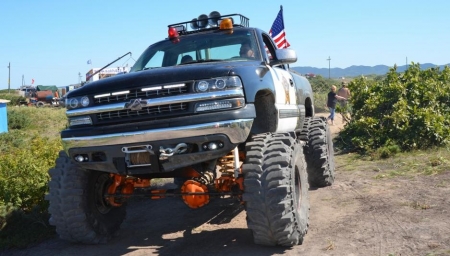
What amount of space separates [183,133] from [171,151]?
21cm

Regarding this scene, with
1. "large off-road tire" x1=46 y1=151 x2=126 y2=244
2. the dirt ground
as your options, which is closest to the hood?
"large off-road tire" x1=46 y1=151 x2=126 y2=244

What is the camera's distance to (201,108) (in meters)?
4.73

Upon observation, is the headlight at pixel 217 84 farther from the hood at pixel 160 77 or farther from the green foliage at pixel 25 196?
the green foliage at pixel 25 196

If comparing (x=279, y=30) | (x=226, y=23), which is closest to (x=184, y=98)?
(x=226, y=23)

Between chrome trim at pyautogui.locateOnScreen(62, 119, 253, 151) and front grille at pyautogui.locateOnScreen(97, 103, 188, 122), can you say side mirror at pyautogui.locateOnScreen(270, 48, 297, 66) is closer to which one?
chrome trim at pyautogui.locateOnScreen(62, 119, 253, 151)

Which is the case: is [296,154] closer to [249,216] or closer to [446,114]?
[249,216]

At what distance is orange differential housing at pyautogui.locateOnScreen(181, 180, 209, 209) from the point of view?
5.15 m

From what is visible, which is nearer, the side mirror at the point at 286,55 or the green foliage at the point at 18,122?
the side mirror at the point at 286,55

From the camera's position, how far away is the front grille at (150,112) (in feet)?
15.8

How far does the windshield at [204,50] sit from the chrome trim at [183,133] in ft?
5.15

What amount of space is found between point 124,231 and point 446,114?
876cm

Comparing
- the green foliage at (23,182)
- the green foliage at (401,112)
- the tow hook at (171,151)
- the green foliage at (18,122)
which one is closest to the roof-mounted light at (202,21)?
the tow hook at (171,151)

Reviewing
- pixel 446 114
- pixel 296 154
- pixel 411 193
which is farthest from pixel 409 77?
pixel 296 154

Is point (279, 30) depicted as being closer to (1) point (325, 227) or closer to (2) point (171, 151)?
(1) point (325, 227)
